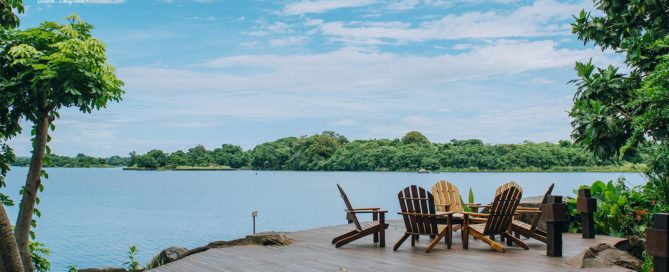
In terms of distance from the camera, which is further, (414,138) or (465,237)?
(414,138)

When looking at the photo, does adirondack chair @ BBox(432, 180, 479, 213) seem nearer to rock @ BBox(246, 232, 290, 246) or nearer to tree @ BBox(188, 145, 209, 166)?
rock @ BBox(246, 232, 290, 246)

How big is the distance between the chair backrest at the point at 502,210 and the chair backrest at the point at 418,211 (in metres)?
0.70

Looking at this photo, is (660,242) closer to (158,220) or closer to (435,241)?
(435,241)

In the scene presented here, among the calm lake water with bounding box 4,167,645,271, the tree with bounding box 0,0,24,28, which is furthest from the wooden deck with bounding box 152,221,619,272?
the calm lake water with bounding box 4,167,645,271

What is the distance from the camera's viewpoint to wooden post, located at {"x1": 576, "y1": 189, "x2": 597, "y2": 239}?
8.80 meters

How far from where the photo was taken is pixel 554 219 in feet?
22.9

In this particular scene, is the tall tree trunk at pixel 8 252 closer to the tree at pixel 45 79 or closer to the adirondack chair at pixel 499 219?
the tree at pixel 45 79

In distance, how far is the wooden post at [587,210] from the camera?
347 inches

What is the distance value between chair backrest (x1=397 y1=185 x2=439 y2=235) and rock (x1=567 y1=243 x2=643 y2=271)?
6.13 ft

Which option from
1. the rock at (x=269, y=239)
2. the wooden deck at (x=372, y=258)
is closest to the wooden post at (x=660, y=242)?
the wooden deck at (x=372, y=258)

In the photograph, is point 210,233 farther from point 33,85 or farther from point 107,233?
point 33,85

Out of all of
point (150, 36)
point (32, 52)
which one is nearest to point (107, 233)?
point (32, 52)

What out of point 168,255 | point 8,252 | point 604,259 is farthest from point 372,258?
point 8,252

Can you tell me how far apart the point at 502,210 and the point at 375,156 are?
224 ft
